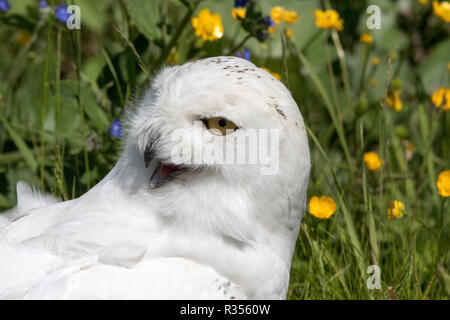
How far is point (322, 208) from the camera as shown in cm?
220

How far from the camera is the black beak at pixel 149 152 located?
1.60 metres

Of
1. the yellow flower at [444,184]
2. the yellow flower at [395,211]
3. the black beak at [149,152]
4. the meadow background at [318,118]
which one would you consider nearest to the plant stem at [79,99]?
the meadow background at [318,118]

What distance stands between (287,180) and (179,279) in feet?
1.25

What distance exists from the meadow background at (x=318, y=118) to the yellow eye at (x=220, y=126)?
1.57 feet

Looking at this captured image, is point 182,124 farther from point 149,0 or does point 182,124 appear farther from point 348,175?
point 348,175

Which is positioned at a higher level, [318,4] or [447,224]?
[318,4]

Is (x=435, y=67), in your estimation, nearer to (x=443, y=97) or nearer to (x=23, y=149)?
(x=443, y=97)

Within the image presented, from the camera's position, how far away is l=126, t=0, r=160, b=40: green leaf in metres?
2.40

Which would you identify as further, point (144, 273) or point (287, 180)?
point (287, 180)

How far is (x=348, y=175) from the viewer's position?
108 inches

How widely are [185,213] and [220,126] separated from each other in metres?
0.25

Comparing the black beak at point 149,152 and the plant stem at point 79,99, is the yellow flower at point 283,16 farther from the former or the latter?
the black beak at point 149,152

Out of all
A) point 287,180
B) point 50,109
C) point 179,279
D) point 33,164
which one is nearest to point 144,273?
point 179,279

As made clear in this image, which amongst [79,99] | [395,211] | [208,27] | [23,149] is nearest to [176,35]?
[208,27]
